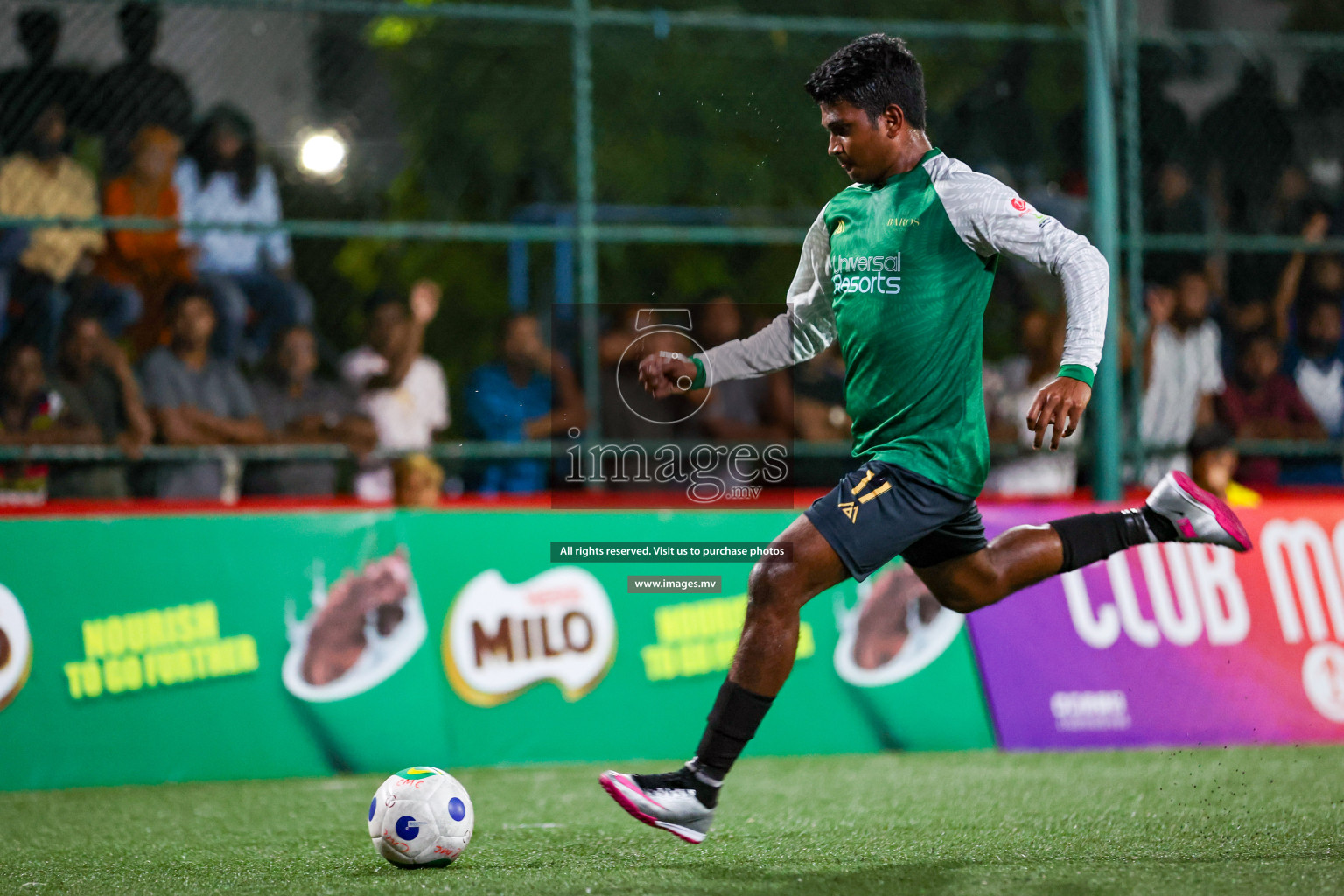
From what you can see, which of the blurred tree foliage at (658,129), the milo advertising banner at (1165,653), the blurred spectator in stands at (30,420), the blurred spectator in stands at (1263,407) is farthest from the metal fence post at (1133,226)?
the blurred spectator in stands at (30,420)

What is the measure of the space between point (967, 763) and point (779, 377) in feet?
8.87

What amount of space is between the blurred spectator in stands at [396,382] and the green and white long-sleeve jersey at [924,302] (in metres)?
4.42

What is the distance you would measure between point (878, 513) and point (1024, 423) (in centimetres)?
471

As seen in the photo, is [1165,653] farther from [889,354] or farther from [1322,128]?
[1322,128]

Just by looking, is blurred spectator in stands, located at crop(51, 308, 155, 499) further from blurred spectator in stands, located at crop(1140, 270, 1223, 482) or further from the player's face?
blurred spectator in stands, located at crop(1140, 270, 1223, 482)

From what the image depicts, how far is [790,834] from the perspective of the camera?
5074 millimetres

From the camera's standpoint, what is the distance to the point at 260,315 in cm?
913

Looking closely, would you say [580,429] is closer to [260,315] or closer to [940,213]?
[260,315]

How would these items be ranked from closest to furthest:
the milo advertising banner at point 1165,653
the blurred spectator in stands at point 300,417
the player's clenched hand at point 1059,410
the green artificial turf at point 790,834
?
the player's clenched hand at point 1059,410 → the green artificial turf at point 790,834 → the milo advertising banner at point 1165,653 → the blurred spectator in stands at point 300,417

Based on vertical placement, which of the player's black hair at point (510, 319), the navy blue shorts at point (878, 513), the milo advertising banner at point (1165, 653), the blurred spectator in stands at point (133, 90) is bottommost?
the milo advertising banner at point (1165, 653)

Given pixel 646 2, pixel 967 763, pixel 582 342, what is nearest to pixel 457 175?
pixel 646 2

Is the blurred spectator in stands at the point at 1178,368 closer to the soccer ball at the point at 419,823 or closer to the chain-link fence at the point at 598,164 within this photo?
the chain-link fence at the point at 598,164

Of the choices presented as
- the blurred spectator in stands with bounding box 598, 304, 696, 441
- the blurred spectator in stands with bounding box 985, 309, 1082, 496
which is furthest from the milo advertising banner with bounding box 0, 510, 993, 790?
the blurred spectator in stands with bounding box 985, 309, 1082, 496

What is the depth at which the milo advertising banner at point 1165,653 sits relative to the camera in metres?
7.54
